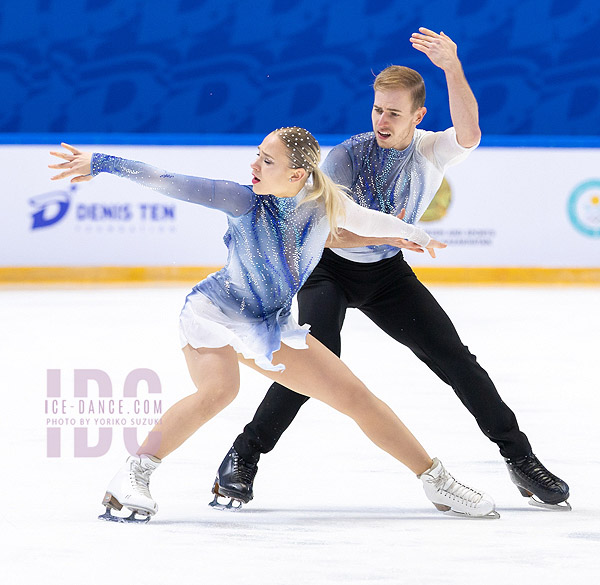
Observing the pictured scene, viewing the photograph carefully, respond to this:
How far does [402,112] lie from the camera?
297 centimetres

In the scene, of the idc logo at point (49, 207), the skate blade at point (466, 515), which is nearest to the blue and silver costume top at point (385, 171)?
the skate blade at point (466, 515)

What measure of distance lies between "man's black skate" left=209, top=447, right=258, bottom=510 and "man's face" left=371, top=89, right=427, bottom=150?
0.94 m

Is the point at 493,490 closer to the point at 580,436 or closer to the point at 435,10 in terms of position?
the point at 580,436

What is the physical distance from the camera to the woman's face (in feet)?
8.52

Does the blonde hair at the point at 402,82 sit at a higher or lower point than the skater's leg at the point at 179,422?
higher

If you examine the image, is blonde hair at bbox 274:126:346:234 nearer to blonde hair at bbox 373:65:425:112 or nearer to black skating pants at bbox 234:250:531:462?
black skating pants at bbox 234:250:531:462

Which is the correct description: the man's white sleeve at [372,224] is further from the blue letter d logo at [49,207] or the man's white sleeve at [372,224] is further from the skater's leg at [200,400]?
the blue letter d logo at [49,207]

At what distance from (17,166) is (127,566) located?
6265 mm

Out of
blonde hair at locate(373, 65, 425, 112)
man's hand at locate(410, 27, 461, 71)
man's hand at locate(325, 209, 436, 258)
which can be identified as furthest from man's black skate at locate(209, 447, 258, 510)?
man's hand at locate(410, 27, 461, 71)

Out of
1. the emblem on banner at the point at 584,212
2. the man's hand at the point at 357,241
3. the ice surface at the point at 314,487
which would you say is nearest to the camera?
the ice surface at the point at 314,487

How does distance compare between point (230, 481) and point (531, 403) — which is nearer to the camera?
point (230, 481)

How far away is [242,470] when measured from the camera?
2.92 meters

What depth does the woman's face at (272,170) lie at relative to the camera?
260cm

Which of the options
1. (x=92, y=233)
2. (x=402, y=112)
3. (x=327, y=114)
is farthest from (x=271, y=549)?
(x=327, y=114)
